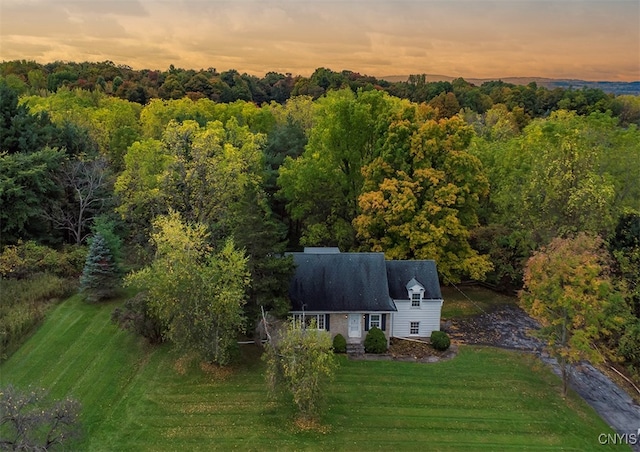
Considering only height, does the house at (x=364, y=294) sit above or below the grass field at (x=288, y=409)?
above

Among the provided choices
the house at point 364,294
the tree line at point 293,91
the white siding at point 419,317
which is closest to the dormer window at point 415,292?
the house at point 364,294

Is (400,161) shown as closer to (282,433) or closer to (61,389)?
(282,433)

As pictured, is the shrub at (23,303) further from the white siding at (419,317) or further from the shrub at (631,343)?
the shrub at (631,343)

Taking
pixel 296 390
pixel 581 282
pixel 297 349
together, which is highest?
pixel 581 282

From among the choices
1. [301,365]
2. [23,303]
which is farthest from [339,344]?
[23,303]

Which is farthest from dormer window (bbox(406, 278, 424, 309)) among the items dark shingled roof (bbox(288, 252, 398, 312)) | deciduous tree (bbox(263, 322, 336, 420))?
deciduous tree (bbox(263, 322, 336, 420))

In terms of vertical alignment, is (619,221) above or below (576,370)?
above

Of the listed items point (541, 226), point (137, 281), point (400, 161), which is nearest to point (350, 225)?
point (400, 161)
